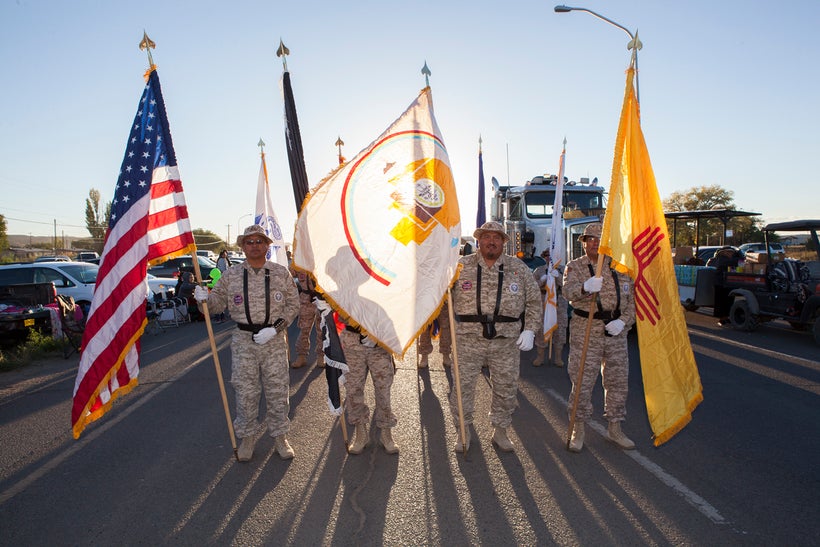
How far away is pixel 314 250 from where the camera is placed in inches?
176

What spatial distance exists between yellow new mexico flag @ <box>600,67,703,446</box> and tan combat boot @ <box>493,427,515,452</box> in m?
1.18

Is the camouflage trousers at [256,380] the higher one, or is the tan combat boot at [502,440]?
the camouflage trousers at [256,380]

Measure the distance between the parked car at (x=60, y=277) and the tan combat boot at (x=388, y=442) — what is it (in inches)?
411

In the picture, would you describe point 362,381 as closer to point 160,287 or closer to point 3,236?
point 160,287

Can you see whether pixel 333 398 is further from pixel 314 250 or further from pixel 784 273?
pixel 784 273

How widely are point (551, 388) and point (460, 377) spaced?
261 cm

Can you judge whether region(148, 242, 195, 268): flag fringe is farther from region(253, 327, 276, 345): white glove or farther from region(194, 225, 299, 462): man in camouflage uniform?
region(253, 327, 276, 345): white glove

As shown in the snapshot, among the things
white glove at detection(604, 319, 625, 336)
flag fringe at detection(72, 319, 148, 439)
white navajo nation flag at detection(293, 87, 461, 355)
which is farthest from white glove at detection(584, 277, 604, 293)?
flag fringe at detection(72, 319, 148, 439)

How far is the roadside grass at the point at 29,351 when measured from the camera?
28.6ft

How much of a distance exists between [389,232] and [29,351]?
8.55 m

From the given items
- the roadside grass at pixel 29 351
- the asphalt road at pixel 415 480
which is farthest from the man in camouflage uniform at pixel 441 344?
the roadside grass at pixel 29 351

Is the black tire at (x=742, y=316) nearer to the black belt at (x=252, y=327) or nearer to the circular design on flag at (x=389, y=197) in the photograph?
the circular design on flag at (x=389, y=197)

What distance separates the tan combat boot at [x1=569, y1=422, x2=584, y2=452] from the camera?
4.59m

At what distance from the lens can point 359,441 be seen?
4.65 m
